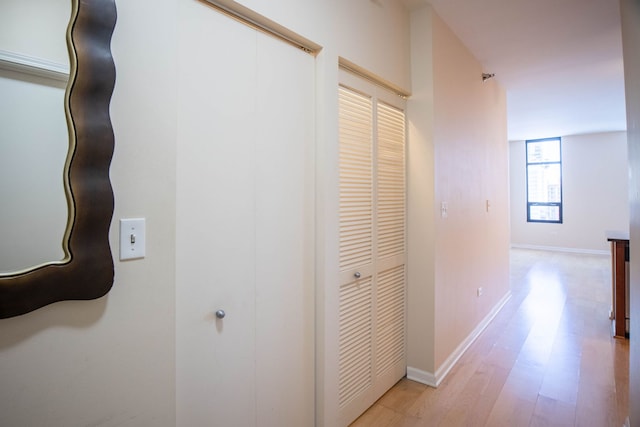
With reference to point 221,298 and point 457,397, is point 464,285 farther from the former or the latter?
point 221,298

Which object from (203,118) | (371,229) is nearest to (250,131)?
(203,118)

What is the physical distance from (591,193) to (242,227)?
8996mm

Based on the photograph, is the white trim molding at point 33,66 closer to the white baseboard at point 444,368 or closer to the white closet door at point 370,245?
the white closet door at point 370,245

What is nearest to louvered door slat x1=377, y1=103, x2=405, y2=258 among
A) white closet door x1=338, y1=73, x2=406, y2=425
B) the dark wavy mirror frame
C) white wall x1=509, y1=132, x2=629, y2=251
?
white closet door x1=338, y1=73, x2=406, y2=425

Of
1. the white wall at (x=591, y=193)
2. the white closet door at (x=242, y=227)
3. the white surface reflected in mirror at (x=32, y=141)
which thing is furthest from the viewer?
the white wall at (x=591, y=193)

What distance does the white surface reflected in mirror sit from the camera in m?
0.76

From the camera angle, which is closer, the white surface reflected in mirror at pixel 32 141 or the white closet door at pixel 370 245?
the white surface reflected in mirror at pixel 32 141

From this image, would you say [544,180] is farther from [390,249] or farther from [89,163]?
[89,163]

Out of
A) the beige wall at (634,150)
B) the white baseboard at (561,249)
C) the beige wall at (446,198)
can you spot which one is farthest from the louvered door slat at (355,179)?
the white baseboard at (561,249)

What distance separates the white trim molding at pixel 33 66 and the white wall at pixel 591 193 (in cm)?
951

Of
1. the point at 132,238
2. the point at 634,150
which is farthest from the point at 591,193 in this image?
the point at 132,238

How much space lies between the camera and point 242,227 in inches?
53.1

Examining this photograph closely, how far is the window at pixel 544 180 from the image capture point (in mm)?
7961

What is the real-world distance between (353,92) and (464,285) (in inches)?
78.7
